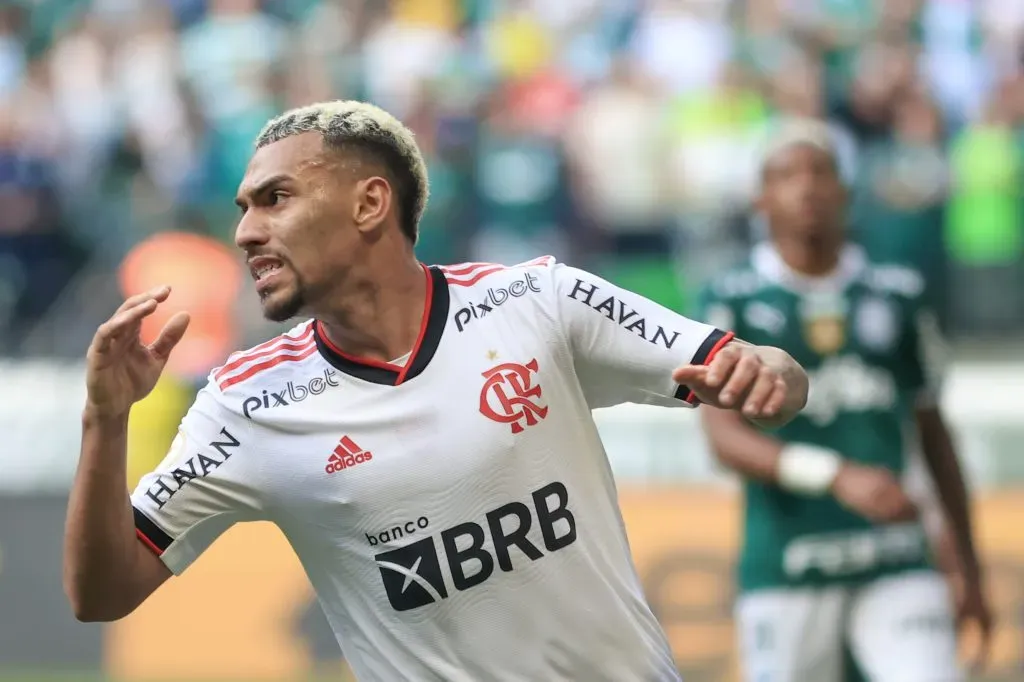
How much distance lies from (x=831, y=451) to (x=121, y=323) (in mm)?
3451

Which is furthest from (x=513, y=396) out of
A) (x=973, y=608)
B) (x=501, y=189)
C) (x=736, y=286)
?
(x=501, y=189)

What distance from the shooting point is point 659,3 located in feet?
45.9

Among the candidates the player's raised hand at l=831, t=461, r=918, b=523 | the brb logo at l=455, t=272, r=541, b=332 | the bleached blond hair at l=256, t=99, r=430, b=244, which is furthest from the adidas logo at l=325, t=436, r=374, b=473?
the player's raised hand at l=831, t=461, r=918, b=523

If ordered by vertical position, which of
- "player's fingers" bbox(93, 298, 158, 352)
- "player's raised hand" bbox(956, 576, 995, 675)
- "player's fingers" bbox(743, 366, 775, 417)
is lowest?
"player's raised hand" bbox(956, 576, 995, 675)

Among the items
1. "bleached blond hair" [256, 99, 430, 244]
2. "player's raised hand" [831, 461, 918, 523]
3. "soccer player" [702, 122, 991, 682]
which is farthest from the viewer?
"soccer player" [702, 122, 991, 682]

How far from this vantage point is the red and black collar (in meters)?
4.20

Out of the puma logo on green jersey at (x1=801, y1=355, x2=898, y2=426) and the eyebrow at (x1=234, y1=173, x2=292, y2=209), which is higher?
the eyebrow at (x1=234, y1=173, x2=292, y2=209)

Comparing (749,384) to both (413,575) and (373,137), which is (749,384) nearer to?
(413,575)

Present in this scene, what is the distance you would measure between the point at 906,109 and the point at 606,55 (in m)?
2.91

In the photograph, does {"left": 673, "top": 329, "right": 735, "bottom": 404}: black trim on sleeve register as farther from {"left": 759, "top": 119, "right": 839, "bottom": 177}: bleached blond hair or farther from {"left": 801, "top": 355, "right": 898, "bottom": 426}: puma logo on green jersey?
{"left": 759, "top": 119, "right": 839, "bottom": 177}: bleached blond hair

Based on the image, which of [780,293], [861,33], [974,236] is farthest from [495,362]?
[861,33]

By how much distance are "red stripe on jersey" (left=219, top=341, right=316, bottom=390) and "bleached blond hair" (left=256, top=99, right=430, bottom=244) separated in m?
0.42

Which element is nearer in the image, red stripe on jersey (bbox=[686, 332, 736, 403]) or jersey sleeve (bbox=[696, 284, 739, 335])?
red stripe on jersey (bbox=[686, 332, 736, 403])

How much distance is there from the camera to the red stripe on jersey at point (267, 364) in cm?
424
